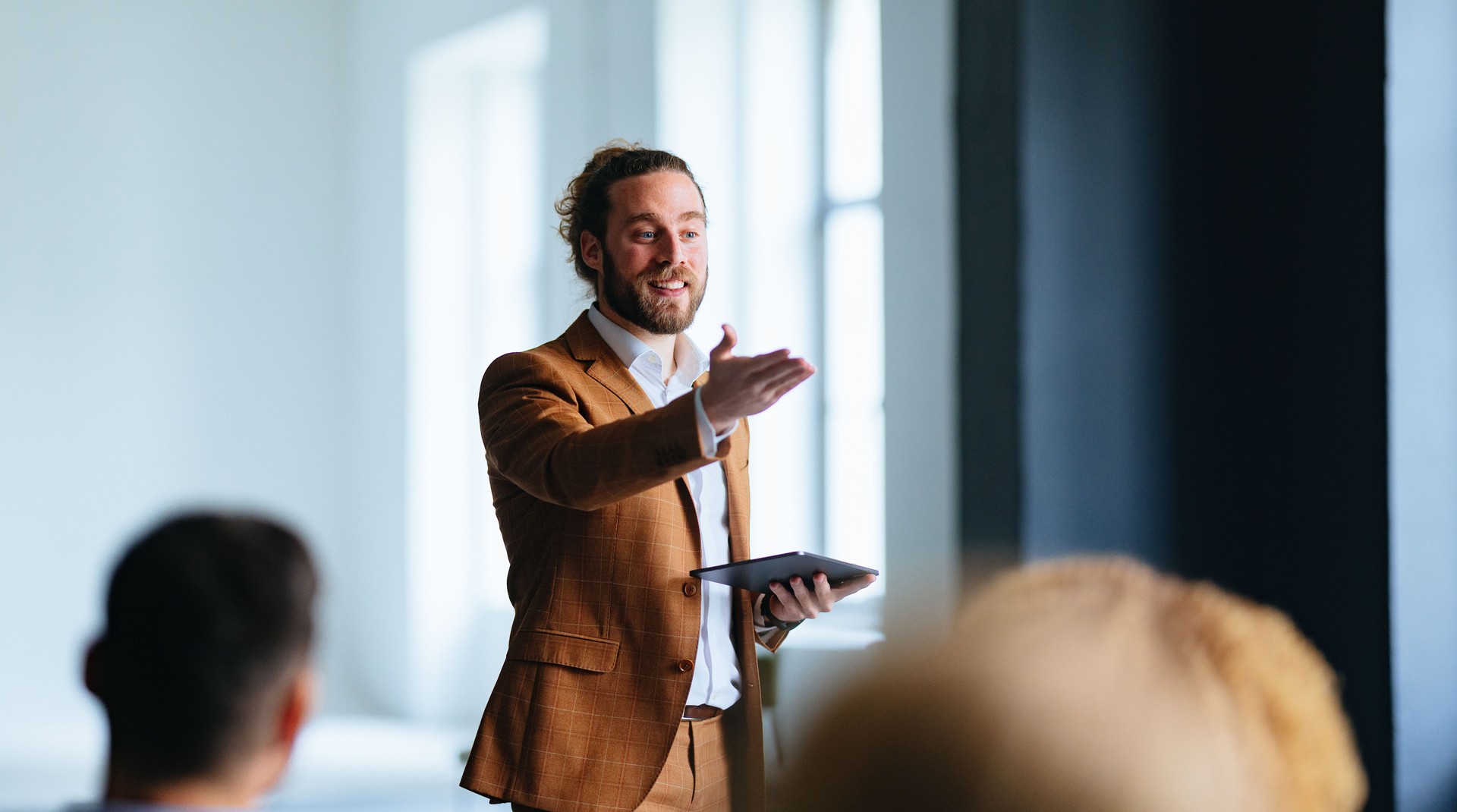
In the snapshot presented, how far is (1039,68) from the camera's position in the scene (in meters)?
3.81

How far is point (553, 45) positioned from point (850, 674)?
7142 millimetres

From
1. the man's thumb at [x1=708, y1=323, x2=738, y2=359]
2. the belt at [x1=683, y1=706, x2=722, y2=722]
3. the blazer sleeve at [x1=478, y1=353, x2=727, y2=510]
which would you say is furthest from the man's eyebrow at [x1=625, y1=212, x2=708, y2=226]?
the belt at [x1=683, y1=706, x2=722, y2=722]

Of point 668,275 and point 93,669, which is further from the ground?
point 668,275

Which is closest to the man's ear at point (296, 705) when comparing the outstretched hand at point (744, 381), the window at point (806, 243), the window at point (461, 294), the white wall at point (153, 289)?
the outstretched hand at point (744, 381)

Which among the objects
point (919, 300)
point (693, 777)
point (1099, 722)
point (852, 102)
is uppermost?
point (852, 102)

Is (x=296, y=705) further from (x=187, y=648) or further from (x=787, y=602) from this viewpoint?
(x=787, y=602)

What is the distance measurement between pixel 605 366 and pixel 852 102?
13.8 feet

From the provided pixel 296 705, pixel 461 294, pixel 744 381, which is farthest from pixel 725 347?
pixel 461 294

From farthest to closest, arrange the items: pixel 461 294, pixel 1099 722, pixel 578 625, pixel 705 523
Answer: pixel 461 294, pixel 705 523, pixel 578 625, pixel 1099 722

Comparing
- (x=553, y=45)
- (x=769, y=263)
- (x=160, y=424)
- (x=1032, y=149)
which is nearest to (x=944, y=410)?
(x=1032, y=149)

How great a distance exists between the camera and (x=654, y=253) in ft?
6.40

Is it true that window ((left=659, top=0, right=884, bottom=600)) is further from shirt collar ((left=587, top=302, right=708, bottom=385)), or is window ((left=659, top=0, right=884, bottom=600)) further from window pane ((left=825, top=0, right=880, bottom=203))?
shirt collar ((left=587, top=302, right=708, bottom=385))

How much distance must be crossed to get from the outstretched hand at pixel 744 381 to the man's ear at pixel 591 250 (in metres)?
0.48

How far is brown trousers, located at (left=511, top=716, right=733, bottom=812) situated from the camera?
1793 millimetres
